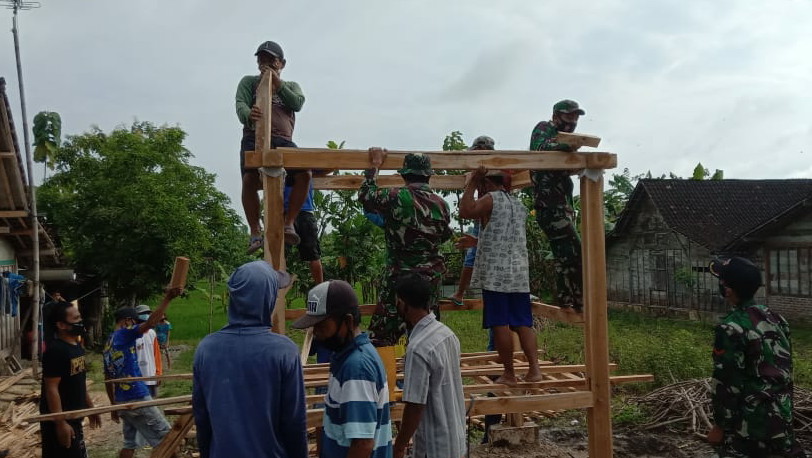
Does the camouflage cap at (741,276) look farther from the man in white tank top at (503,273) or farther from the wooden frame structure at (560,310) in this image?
the man in white tank top at (503,273)

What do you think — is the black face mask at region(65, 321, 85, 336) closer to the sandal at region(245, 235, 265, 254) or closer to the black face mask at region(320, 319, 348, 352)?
the sandal at region(245, 235, 265, 254)

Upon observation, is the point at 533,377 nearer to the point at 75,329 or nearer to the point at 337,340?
the point at 337,340

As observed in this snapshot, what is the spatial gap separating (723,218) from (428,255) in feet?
63.6

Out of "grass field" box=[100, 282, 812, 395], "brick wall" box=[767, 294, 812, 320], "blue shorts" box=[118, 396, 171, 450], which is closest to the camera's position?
"blue shorts" box=[118, 396, 171, 450]

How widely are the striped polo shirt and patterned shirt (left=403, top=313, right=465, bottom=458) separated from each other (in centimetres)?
37

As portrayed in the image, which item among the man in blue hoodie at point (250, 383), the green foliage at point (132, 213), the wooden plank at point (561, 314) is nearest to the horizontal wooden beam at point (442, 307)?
the wooden plank at point (561, 314)

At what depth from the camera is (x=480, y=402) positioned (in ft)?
14.1

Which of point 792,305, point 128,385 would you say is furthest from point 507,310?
point 792,305

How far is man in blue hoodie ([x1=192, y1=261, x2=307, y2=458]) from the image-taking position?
248cm

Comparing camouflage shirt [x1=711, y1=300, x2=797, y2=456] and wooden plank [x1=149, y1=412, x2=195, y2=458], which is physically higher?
camouflage shirt [x1=711, y1=300, x2=797, y2=456]

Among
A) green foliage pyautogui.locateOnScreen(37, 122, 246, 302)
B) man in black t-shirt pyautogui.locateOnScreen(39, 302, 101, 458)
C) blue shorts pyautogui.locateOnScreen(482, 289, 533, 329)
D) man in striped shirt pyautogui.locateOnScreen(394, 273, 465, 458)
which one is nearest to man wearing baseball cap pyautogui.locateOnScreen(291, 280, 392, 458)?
man in striped shirt pyautogui.locateOnScreen(394, 273, 465, 458)

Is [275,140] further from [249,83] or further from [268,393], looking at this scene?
[268,393]

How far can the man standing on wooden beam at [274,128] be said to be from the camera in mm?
4395

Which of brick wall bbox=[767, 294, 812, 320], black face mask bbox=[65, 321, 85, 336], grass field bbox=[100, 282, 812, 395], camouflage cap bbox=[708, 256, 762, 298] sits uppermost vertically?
camouflage cap bbox=[708, 256, 762, 298]
